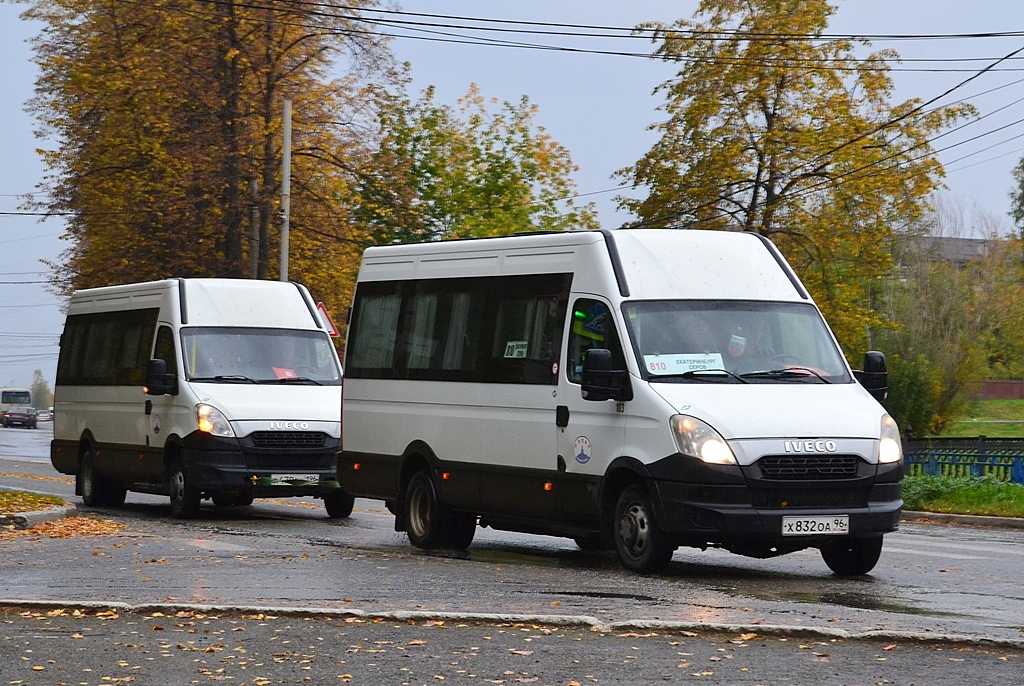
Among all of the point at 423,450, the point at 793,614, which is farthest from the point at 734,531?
the point at 423,450

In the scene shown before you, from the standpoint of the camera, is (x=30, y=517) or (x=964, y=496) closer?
(x=30, y=517)

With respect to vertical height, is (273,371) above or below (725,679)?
above

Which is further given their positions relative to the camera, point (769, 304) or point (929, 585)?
point (769, 304)

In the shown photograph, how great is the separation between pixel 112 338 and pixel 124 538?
20.4 feet

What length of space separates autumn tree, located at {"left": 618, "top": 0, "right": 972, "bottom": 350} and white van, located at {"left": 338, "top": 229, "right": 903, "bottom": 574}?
84.2ft

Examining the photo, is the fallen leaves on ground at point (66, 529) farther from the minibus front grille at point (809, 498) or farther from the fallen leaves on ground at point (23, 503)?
the minibus front grille at point (809, 498)

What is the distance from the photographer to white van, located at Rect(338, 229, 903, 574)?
423 inches

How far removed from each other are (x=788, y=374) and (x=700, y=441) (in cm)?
118

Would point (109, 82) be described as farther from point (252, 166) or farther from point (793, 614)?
point (793, 614)

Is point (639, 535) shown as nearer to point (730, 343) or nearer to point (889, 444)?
point (730, 343)

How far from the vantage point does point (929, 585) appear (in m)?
11.0

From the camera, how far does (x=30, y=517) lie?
602 inches

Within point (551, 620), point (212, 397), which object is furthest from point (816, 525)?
point (212, 397)

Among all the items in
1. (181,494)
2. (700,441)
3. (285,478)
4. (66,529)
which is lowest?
(66,529)
